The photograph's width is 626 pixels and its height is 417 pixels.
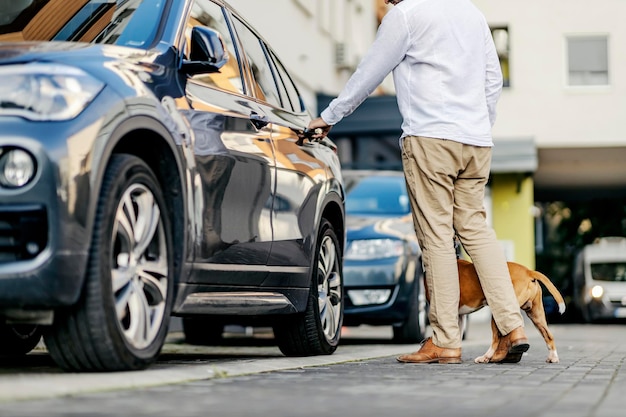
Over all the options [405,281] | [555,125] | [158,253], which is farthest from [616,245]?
[158,253]

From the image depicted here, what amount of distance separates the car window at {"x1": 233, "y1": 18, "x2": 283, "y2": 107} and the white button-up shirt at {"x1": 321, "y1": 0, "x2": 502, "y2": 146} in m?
0.60

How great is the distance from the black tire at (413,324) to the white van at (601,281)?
18.7 meters

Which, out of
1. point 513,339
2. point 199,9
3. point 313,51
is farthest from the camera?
point 313,51

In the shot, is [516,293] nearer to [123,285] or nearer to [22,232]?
[123,285]

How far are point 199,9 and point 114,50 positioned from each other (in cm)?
106

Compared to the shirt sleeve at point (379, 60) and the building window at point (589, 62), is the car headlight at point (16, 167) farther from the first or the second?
the building window at point (589, 62)

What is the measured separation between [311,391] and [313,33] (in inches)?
702

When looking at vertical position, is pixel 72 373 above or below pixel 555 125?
below

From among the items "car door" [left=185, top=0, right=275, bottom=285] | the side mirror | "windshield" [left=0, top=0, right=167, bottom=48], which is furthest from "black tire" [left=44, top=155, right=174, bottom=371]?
"windshield" [left=0, top=0, right=167, bottom=48]

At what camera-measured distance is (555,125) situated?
31.4m

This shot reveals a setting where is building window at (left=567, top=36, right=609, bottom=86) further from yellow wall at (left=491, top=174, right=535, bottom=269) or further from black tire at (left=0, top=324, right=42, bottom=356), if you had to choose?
black tire at (left=0, top=324, right=42, bottom=356)

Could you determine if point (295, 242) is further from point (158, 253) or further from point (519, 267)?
point (158, 253)

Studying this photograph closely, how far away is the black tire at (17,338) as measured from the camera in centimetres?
654

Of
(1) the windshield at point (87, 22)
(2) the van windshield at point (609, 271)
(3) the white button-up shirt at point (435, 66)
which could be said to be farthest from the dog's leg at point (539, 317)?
(2) the van windshield at point (609, 271)
